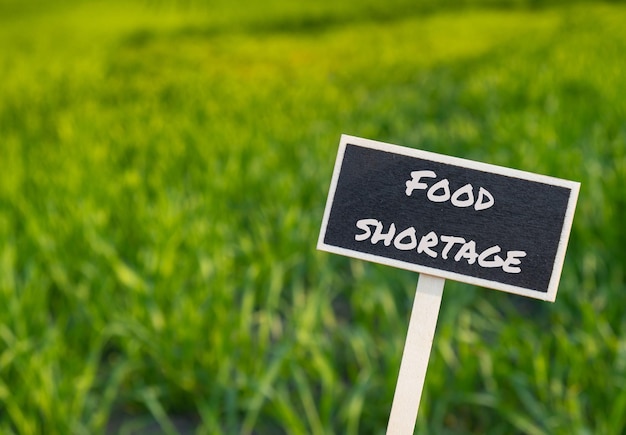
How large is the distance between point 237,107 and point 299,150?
1048mm

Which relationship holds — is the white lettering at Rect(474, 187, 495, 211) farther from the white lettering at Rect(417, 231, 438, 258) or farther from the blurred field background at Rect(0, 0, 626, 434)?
the blurred field background at Rect(0, 0, 626, 434)

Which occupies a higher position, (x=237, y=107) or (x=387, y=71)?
(x=387, y=71)

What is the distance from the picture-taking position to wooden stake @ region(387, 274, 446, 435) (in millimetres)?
842

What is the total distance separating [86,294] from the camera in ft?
5.77

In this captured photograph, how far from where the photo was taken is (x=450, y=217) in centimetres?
85

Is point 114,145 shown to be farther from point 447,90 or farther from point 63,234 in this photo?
point 447,90

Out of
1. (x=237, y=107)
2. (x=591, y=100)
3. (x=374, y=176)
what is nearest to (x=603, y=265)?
(x=374, y=176)

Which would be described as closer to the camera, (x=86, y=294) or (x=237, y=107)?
(x=86, y=294)

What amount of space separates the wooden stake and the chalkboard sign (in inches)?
1.5

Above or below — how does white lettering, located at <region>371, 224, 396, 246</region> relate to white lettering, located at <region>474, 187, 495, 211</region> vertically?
below

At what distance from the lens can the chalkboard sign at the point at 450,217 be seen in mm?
834

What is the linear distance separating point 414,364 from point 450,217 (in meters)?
0.16

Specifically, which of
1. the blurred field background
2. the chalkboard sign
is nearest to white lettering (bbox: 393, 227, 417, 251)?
the chalkboard sign

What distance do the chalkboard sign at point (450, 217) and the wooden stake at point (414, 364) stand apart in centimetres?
4
